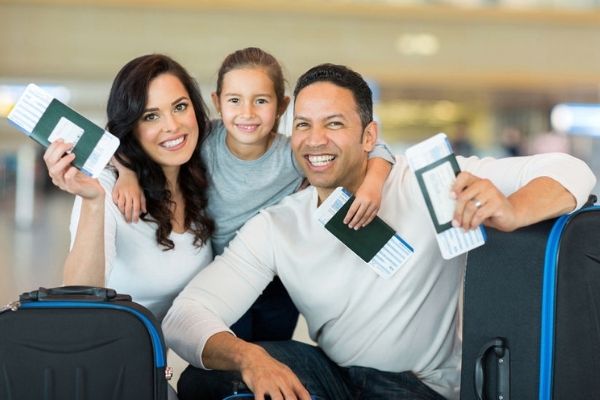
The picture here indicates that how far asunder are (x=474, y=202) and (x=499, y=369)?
0.51 metres

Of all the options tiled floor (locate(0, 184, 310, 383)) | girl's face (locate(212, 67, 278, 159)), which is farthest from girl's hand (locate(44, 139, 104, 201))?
tiled floor (locate(0, 184, 310, 383))

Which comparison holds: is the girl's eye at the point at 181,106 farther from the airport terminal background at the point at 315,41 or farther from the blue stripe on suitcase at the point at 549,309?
the airport terminal background at the point at 315,41

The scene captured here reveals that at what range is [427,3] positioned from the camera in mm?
13227

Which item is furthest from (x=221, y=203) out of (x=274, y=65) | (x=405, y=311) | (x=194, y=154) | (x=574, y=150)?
(x=574, y=150)

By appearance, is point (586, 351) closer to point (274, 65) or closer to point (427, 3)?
point (274, 65)

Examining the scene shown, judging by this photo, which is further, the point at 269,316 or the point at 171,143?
the point at 269,316

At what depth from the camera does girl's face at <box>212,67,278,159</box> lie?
311 centimetres

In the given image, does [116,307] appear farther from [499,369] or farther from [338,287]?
[499,369]

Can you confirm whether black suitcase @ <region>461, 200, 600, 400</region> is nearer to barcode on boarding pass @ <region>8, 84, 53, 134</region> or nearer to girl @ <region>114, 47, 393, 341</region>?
girl @ <region>114, 47, 393, 341</region>

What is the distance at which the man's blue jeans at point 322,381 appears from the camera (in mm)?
2475

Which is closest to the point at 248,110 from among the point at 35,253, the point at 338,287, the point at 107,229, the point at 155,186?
the point at 155,186

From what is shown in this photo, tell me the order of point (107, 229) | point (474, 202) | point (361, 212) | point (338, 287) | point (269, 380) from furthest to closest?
point (107, 229) → point (338, 287) → point (361, 212) → point (269, 380) → point (474, 202)

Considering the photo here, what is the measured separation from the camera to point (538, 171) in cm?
228

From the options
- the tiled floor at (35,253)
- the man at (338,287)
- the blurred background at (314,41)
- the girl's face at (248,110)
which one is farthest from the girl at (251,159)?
the blurred background at (314,41)
